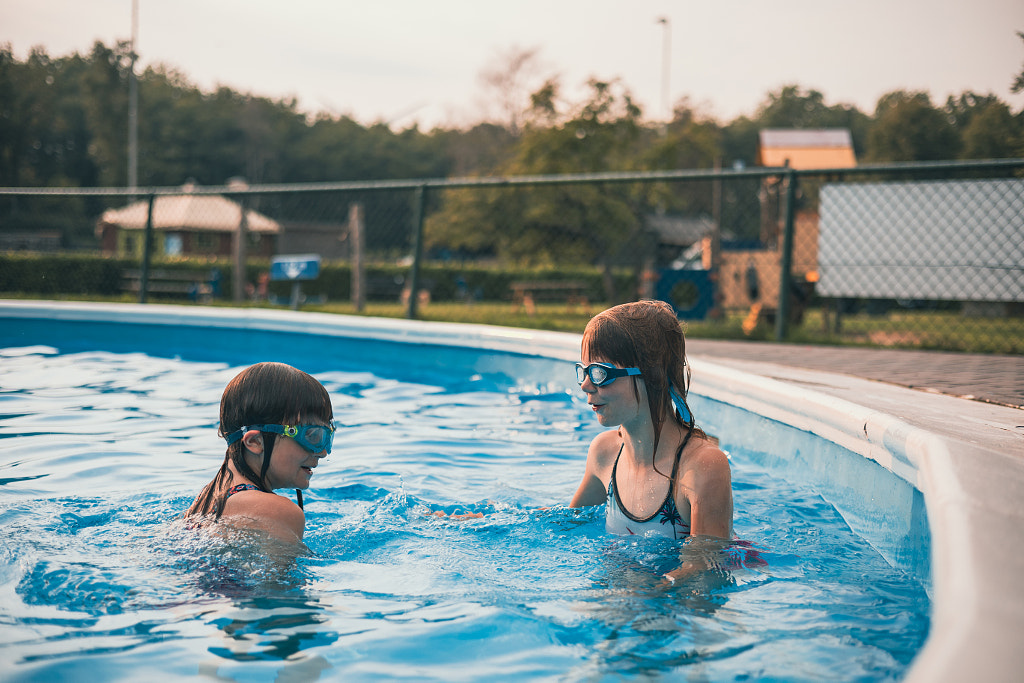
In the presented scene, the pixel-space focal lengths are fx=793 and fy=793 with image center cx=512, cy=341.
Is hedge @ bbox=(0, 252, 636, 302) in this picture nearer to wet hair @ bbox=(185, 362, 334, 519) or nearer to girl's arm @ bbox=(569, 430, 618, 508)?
girl's arm @ bbox=(569, 430, 618, 508)

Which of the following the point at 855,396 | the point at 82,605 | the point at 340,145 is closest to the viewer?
the point at 82,605

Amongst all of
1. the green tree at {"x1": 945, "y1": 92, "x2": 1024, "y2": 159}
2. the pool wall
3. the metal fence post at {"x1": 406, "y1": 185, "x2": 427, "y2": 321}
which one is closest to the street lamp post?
the green tree at {"x1": 945, "y1": 92, "x2": 1024, "y2": 159}

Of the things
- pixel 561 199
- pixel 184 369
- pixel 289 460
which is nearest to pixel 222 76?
pixel 561 199

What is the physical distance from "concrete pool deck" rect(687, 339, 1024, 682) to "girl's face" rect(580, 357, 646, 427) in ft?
2.72

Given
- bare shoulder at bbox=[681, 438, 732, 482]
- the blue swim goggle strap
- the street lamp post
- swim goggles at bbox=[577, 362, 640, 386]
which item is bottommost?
bare shoulder at bbox=[681, 438, 732, 482]

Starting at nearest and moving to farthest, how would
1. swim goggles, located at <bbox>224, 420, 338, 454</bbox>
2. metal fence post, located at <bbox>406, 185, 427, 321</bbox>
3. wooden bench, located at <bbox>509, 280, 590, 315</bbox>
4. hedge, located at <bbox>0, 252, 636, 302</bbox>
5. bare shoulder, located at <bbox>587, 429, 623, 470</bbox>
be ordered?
1. swim goggles, located at <bbox>224, 420, 338, 454</bbox>
2. bare shoulder, located at <bbox>587, 429, 623, 470</bbox>
3. metal fence post, located at <bbox>406, 185, 427, 321</bbox>
4. wooden bench, located at <bbox>509, 280, 590, 315</bbox>
5. hedge, located at <bbox>0, 252, 636, 302</bbox>

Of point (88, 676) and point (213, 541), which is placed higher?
point (213, 541)

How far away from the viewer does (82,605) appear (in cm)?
223

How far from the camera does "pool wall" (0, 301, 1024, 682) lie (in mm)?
1189

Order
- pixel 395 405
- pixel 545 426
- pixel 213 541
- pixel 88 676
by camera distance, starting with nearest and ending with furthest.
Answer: pixel 88 676
pixel 213 541
pixel 545 426
pixel 395 405

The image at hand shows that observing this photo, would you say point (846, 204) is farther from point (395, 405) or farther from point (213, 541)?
point (213, 541)

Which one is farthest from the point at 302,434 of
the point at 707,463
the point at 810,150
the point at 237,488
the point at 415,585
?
the point at 810,150

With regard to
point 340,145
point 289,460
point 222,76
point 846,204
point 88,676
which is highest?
point 222,76

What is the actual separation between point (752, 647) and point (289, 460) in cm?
144
